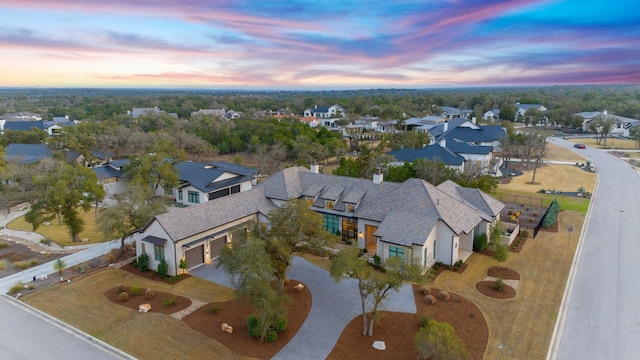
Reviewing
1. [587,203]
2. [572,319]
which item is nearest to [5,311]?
[572,319]

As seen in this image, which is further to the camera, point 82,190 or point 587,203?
point 587,203

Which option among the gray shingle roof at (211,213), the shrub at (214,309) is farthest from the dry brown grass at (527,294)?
the gray shingle roof at (211,213)

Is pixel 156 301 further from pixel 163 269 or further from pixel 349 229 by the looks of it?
pixel 349 229

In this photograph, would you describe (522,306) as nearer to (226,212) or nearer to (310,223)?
(310,223)

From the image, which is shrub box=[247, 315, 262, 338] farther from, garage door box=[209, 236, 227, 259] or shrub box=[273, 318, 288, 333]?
garage door box=[209, 236, 227, 259]

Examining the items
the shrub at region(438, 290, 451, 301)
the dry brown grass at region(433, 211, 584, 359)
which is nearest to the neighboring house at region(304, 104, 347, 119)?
the dry brown grass at region(433, 211, 584, 359)

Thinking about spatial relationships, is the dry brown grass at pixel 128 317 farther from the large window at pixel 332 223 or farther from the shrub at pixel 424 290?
the shrub at pixel 424 290
